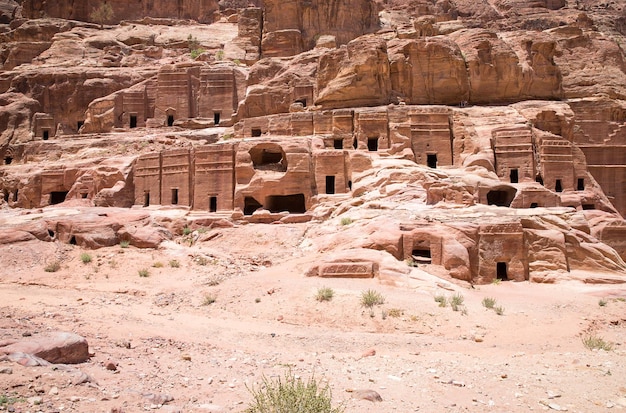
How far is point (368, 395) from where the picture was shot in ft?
26.9

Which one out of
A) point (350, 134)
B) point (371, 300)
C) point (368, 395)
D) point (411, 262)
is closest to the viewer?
point (368, 395)

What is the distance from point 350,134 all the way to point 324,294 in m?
18.4

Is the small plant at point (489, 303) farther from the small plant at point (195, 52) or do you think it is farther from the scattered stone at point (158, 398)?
the small plant at point (195, 52)

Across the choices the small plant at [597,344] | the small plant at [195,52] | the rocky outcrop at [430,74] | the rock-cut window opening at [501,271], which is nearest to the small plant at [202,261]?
the rock-cut window opening at [501,271]

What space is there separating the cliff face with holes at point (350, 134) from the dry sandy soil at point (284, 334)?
2.37m

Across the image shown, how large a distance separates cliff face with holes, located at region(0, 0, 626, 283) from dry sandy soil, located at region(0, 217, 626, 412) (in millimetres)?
2370

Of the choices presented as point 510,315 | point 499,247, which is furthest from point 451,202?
point 510,315

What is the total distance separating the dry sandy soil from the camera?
8.00 metres

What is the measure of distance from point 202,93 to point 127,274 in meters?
26.2

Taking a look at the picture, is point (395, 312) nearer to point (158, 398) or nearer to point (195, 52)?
point (158, 398)

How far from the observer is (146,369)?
29.5 ft

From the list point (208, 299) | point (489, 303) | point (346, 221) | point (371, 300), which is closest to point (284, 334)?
point (371, 300)

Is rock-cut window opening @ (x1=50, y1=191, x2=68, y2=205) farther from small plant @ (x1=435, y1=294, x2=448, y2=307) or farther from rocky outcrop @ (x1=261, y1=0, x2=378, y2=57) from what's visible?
small plant @ (x1=435, y1=294, x2=448, y2=307)

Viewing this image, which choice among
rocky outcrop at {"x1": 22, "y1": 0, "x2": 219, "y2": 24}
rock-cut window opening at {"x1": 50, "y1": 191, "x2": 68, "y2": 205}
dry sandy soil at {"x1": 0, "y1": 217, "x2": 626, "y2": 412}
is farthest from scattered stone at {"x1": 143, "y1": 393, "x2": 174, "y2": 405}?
rocky outcrop at {"x1": 22, "y1": 0, "x2": 219, "y2": 24}
